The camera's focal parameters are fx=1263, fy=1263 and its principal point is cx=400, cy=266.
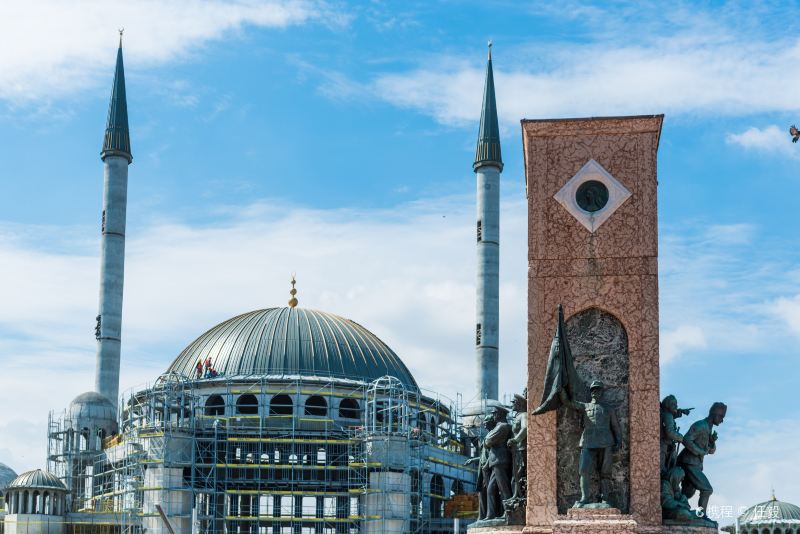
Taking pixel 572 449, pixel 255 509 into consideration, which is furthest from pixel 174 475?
pixel 572 449

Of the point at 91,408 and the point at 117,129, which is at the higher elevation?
the point at 117,129

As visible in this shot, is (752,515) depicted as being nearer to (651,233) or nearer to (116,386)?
(116,386)

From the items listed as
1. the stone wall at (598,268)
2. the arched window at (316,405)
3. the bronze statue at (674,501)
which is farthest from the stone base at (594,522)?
the arched window at (316,405)

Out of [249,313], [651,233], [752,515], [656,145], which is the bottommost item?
[752,515]

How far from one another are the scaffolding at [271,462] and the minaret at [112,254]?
377 cm

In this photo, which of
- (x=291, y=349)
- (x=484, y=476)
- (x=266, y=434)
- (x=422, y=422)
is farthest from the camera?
(x=291, y=349)

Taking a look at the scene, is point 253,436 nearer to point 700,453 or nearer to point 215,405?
point 215,405

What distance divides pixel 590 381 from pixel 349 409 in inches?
1776

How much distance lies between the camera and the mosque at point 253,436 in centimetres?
5525

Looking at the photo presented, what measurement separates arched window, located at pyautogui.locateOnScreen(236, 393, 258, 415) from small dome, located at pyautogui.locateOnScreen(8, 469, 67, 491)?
9038mm

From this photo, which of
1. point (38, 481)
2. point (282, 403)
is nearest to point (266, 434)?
point (282, 403)

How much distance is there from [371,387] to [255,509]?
25.6 feet

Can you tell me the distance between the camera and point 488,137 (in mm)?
69562

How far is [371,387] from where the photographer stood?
2345 inches
